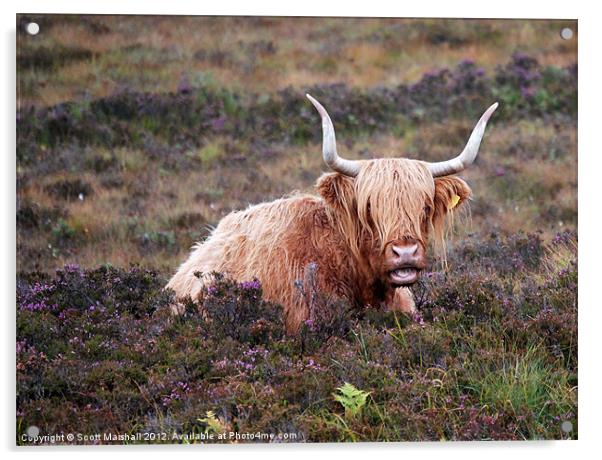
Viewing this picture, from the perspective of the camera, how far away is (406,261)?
7004 millimetres

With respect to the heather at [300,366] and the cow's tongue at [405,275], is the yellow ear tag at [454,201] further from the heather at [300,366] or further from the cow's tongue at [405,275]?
the cow's tongue at [405,275]

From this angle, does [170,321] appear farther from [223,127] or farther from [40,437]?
[223,127]

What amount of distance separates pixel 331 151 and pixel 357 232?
26.9 inches

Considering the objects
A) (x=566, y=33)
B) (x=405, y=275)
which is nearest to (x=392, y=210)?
(x=405, y=275)

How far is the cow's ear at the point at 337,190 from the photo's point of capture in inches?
292

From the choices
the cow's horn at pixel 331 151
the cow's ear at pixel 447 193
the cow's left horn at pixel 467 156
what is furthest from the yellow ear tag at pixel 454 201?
the cow's horn at pixel 331 151

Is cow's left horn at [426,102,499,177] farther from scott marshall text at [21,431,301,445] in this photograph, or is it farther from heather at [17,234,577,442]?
scott marshall text at [21,431,301,445]

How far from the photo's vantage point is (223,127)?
35.8 feet

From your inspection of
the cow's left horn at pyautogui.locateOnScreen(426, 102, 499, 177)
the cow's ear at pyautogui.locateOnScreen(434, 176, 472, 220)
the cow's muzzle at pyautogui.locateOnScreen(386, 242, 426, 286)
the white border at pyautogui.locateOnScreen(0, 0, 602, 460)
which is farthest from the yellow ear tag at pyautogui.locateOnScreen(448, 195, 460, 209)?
Result: the white border at pyautogui.locateOnScreen(0, 0, 602, 460)

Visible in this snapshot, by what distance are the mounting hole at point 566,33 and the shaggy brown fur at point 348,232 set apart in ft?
4.53

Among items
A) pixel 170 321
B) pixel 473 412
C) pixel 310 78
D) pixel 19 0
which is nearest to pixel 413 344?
Result: pixel 473 412

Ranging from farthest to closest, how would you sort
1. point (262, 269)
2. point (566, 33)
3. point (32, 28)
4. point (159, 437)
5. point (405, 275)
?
point (566, 33) → point (262, 269) → point (32, 28) → point (405, 275) → point (159, 437)

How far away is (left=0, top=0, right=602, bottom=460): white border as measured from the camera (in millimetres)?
6863
